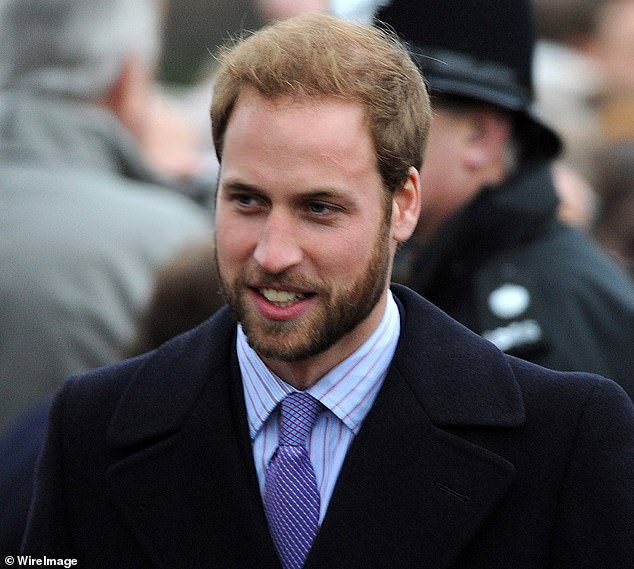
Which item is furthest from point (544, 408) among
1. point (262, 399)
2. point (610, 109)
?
point (610, 109)

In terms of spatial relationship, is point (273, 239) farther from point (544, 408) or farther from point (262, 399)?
point (544, 408)

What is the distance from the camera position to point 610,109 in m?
7.96

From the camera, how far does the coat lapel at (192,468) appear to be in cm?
255

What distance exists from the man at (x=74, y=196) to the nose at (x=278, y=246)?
1954 millimetres

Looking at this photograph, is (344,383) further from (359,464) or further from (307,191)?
(307,191)

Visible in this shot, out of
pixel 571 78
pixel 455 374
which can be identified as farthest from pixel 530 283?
pixel 571 78

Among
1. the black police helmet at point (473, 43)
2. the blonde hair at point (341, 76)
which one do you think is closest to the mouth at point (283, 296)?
the blonde hair at point (341, 76)

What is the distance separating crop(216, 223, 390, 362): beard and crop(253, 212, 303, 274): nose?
0.07 ft

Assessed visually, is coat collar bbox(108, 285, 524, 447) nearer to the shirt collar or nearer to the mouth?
the shirt collar

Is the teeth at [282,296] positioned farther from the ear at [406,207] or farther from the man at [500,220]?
the man at [500,220]

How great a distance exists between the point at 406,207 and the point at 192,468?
0.64 m

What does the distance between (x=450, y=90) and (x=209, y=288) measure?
92 cm

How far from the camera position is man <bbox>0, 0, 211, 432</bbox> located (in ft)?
14.0

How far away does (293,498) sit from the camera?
252 cm
